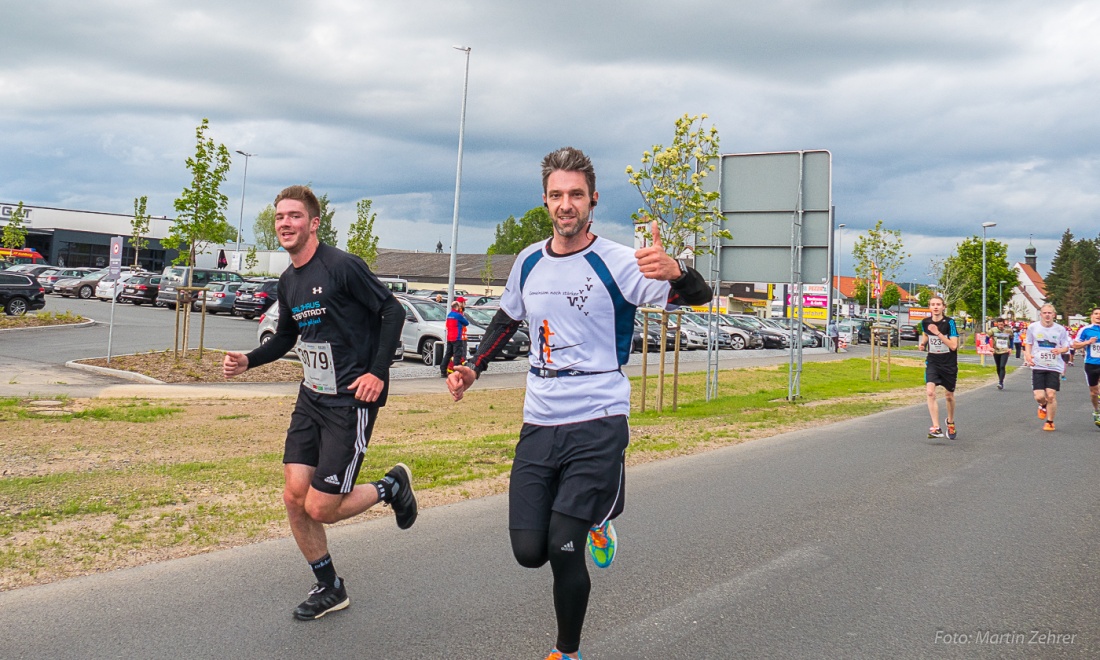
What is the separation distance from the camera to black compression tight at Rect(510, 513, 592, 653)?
328 cm

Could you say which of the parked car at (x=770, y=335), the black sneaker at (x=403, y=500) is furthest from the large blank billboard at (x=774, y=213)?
the parked car at (x=770, y=335)

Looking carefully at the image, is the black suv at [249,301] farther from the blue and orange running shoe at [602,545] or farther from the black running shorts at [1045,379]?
the blue and orange running shoe at [602,545]

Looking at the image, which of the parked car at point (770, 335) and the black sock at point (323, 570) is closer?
the black sock at point (323, 570)

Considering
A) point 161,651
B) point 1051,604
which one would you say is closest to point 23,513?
point 161,651

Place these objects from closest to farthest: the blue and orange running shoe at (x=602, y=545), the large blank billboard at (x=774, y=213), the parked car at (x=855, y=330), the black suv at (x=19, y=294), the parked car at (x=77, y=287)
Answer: the blue and orange running shoe at (x=602, y=545) < the large blank billboard at (x=774, y=213) < the black suv at (x=19, y=294) < the parked car at (x=77, y=287) < the parked car at (x=855, y=330)

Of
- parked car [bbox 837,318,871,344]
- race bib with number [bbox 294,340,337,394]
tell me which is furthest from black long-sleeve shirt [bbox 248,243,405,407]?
parked car [bbox 837,318,871,344]

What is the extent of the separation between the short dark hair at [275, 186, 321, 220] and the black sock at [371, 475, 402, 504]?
4.72 ft

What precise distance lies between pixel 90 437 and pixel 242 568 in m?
5.40

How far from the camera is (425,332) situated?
71.1 ft

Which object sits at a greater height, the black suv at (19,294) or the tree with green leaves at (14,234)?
the tree with green leaves at (14,234)

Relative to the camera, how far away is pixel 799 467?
9039 mm

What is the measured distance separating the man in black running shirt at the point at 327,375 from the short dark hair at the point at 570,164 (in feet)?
3.70

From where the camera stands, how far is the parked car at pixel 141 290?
4212 cm

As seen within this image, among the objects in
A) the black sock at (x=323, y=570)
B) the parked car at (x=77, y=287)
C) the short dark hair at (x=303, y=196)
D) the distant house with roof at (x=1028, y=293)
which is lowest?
the black sock at (x=323, y=570)
